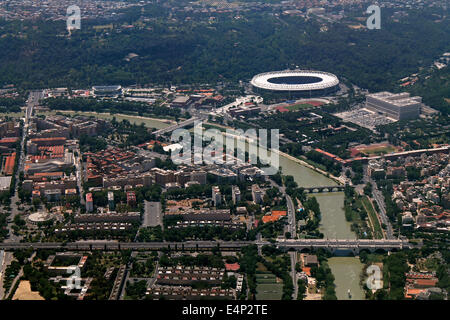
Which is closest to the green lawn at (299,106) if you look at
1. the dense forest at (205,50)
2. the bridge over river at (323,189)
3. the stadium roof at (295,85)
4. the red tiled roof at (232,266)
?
the stadium roof at (295,85)

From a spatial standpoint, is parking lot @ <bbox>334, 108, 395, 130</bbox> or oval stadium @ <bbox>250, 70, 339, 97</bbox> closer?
parking lot @ <bbox>334, 108, 395, 130</bbox>

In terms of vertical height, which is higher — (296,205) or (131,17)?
A: (131,17)

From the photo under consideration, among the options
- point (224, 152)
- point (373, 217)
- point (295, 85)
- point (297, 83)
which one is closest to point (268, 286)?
point (373, 217)

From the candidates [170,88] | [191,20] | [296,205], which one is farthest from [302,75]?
[296,205]

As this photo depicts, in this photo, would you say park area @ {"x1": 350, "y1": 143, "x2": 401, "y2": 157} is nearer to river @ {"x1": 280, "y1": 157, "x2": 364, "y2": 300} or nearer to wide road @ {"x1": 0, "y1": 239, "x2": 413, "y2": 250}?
river @ {"x1": 280, "y1": 157, "x2": 364, "y2": 300}

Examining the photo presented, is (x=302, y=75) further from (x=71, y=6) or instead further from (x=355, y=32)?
(x=71, y=6)

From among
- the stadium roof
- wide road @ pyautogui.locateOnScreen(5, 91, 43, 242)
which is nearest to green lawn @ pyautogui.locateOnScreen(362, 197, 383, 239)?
wide road @ pyautogui.locateOnScreen(5, 91, 43, 242)
